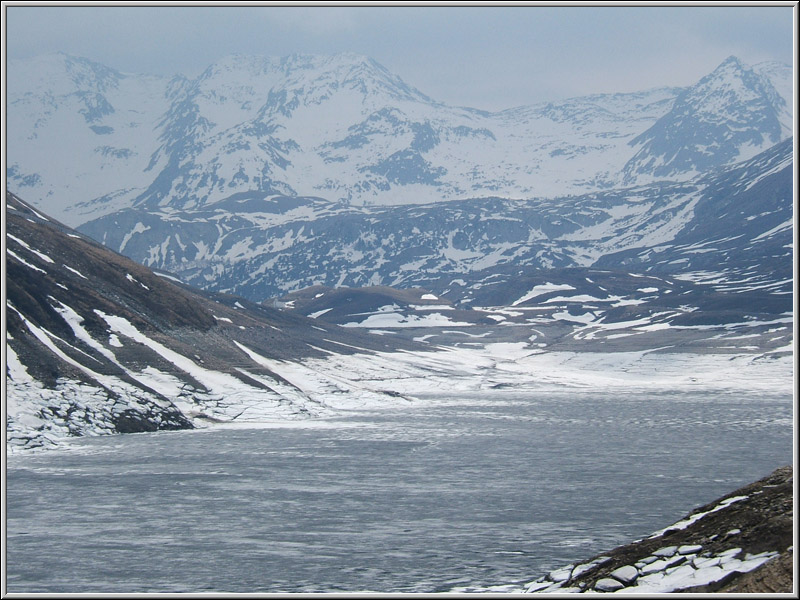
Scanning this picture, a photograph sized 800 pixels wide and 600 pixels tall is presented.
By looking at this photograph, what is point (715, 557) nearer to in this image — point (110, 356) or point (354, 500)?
point (354, 500)

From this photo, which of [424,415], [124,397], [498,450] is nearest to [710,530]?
[498,450]

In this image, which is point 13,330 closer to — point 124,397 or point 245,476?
point 124,397

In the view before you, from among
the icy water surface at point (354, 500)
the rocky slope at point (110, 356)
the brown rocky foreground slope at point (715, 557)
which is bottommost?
the icy water surface at point (354, 500)

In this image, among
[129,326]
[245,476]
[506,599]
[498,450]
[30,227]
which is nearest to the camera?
[506,599]

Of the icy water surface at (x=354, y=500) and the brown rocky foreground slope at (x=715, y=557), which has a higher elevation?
the brown rocky foreground slope at (x=715, y=557)

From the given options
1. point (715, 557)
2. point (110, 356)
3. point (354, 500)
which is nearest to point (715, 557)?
point (715, 557)

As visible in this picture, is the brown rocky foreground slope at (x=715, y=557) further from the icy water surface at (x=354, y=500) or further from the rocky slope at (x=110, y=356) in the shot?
the rocky slope at (x=110, y=356)

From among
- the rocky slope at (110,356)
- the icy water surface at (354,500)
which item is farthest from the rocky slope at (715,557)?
the rocky slope at (110,356)

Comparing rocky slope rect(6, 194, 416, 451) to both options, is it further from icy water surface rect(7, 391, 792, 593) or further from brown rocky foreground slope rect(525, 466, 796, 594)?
brown rocky foreground slope rect(525, 466, 796, 594)
